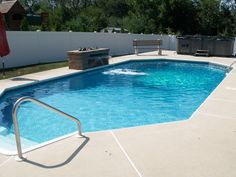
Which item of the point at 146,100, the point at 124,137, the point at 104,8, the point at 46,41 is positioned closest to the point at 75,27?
the point at 46,41

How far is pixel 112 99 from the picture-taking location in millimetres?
8391

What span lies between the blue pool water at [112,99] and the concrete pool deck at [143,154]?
1832 mm

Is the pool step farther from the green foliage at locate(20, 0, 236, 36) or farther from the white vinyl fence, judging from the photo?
the green foliage at locate(20, 0, 236, 36)

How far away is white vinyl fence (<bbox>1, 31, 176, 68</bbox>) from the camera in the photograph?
12.1 metres

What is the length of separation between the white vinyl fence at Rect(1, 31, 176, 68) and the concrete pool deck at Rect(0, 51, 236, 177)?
902cm

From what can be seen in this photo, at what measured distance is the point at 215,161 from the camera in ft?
11.5

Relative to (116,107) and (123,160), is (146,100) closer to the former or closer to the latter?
(116,107)

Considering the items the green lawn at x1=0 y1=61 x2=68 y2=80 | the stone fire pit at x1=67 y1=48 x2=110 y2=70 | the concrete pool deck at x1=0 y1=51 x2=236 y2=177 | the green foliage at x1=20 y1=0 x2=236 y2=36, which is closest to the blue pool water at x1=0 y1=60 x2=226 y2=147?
the stone fire pit at x1=67 y1=48 x2=110 y2=70

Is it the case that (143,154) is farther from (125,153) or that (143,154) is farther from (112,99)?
(112,99)

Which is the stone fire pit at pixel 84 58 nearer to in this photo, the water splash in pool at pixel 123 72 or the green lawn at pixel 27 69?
the water splash in pool at pixel 123 72

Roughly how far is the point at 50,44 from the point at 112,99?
701cm

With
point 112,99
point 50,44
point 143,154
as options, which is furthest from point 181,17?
point 143,154

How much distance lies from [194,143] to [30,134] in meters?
3.49

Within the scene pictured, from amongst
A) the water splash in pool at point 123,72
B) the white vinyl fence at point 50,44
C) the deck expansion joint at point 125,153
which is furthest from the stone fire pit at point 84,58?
the deck expansion joint at point 125,153
